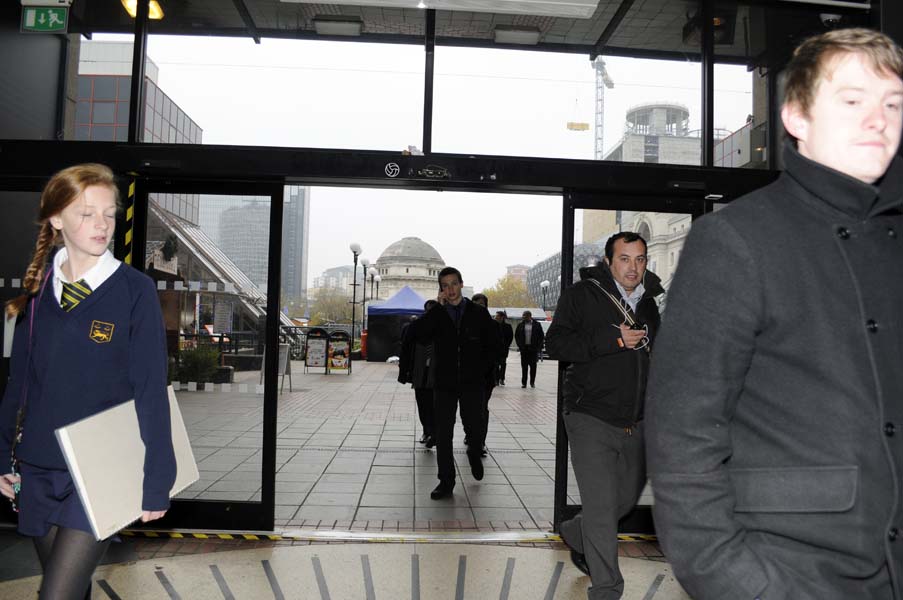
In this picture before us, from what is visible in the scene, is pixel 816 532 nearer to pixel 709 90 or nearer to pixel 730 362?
pixel 730 362

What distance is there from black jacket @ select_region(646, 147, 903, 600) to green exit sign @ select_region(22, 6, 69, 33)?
213 inches

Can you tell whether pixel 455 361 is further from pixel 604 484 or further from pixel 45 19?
pixel 45 19

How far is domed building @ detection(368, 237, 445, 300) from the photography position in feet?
274

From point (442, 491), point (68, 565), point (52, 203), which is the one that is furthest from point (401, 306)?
point (68, 565)

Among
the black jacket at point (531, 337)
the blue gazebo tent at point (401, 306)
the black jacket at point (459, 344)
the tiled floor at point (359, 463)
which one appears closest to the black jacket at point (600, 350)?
the tiled floor at point (359, 463)

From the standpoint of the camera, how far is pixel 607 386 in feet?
12.1

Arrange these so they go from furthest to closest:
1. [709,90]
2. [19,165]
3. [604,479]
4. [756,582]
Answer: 1. [709,90]
2. [19,165]
3. [604,479]
4. [756,582]

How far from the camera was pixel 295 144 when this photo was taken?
4.80 meters

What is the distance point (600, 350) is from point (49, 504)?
8.81 feet

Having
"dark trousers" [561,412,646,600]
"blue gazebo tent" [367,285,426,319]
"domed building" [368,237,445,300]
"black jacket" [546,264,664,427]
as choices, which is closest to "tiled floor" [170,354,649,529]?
"dark trousers" [561,412,646,600]

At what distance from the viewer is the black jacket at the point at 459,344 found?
6.01m

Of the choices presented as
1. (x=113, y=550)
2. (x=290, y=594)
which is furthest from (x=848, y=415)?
(x=113, y=550)

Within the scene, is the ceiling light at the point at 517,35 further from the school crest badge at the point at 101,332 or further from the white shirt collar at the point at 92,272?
the school crest badge at the point at 101,332

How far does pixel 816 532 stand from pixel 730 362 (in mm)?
344
